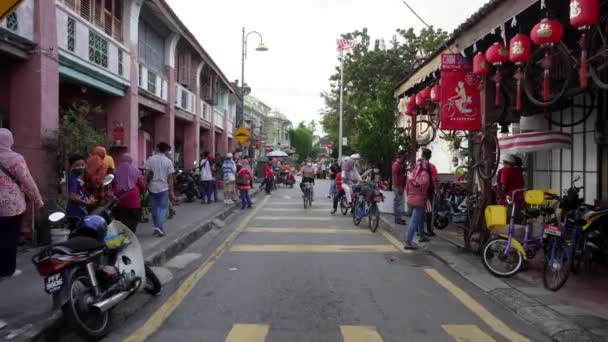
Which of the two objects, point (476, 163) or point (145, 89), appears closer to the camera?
point (476, 163)

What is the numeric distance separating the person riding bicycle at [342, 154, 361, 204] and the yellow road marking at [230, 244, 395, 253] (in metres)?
4.69

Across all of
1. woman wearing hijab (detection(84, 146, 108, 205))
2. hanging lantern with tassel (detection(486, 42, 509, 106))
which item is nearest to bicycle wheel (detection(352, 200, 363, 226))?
hanging lantern with tassel (detection(486, 42, 509, 106))

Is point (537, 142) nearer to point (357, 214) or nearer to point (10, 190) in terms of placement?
point (357, 214)

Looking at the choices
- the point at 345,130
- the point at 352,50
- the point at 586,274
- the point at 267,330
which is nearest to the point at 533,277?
the point at 586,274

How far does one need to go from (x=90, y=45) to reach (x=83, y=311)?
8.92 m

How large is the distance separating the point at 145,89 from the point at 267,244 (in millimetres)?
8135

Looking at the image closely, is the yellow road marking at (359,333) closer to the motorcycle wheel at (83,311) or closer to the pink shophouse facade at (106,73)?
the motorcycle wheel at (83,311)

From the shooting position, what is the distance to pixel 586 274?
786 centimetres

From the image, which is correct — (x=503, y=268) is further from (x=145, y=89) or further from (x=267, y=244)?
(x=145, y=89)

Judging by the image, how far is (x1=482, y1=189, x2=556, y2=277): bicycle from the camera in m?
7.53

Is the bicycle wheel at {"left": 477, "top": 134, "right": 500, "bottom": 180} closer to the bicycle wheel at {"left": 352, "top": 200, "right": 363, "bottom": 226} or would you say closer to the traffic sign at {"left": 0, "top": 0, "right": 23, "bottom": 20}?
the bicycle wheel at {"left": 352, "top": 200, "right": 363, "bottom": 226}

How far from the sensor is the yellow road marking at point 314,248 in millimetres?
9844

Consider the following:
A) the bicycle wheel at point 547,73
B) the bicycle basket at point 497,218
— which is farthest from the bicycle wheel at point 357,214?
the bicycle basket at point 497,218

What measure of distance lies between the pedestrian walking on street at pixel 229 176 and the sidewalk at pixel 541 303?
9.67m
